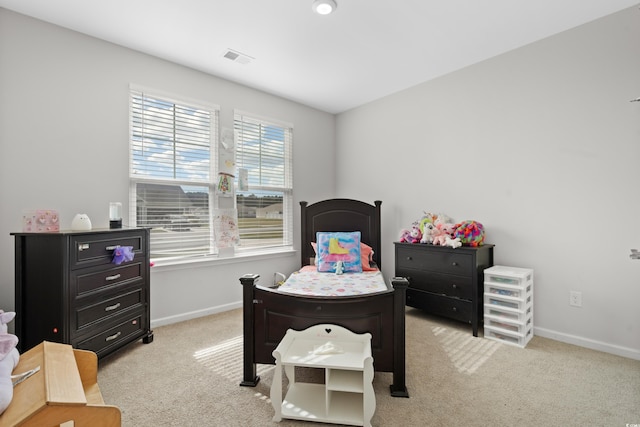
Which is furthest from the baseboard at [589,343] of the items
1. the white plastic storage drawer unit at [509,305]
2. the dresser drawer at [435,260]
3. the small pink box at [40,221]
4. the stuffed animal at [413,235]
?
the small pink box at [40,221]

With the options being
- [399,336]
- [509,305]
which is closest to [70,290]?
[399,336]

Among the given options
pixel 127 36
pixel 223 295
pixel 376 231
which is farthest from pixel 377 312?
pixel 127 36

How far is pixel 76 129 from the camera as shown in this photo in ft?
8.35

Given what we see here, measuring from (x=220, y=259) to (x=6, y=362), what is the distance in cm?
220

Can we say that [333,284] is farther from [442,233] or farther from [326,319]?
[442,233]

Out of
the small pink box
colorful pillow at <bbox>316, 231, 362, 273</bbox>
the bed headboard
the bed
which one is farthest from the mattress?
the small pink box

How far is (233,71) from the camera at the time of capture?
3.26m

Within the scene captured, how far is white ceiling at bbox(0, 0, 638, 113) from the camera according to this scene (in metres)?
2.24

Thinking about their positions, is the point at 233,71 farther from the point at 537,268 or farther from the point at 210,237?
the point at 537,268

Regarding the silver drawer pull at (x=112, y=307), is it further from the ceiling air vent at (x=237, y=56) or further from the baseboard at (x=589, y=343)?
the baseboard at (x=589, y=343)

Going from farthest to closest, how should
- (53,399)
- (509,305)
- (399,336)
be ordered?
(509,305) → (399,336) → (53,399)

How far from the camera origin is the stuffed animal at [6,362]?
1.04 metres

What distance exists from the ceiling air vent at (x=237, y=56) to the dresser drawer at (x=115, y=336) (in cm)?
244

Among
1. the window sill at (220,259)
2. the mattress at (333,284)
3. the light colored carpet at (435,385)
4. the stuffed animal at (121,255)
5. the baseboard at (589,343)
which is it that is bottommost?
the light colored carpet at (435,385)
